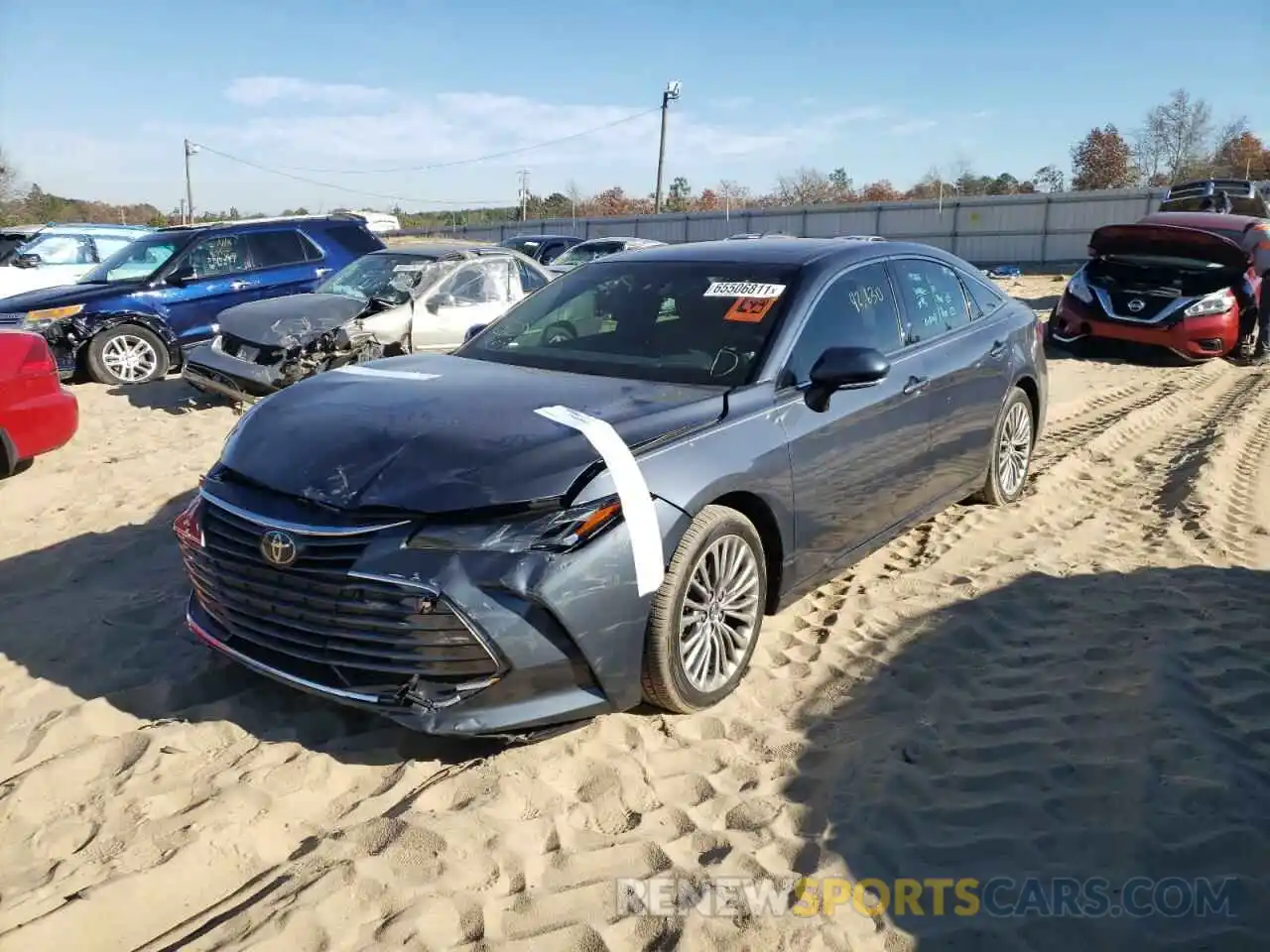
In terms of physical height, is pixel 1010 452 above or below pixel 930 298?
below

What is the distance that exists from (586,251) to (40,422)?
13.9m

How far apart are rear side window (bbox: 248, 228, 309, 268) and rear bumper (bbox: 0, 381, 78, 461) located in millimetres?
4700

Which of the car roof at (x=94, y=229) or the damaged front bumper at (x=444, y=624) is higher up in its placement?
the car roof at (x=94, y=229)

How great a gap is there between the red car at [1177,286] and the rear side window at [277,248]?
9.45 metres

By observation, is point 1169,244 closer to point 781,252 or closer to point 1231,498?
point 1231,498

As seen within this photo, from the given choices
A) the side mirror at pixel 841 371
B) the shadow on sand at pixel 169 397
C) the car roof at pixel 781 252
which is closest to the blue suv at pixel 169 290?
the shadow on sand at pixel 169 397

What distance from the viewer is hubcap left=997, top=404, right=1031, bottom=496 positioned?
587 centimetres

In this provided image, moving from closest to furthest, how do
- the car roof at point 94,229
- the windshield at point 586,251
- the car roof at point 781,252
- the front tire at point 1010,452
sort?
the car roof at point 781,252 < the front tire at point 1010,452 < the car roof at point 94,229 < the windshield at point 586,251

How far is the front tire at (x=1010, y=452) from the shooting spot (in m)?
5.75

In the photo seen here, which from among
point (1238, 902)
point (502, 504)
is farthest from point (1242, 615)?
point (502, 504)

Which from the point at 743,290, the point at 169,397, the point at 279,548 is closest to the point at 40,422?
the point at 169,397

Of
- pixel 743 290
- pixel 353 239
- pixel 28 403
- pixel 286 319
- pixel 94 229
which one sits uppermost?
pixel 94 229

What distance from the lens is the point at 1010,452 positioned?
5.98 m

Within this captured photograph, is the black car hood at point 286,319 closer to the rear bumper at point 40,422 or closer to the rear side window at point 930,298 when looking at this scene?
the rear bumper at point 40,422
